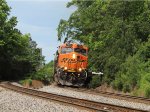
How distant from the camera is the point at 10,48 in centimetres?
5481

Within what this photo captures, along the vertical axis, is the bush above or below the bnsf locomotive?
below

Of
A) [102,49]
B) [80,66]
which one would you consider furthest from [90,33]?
[80,66]

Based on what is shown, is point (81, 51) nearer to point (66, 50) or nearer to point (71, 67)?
point (66, 50)

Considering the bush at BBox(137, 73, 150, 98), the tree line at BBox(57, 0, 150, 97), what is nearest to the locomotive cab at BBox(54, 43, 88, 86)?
the tree line at BBox(57, 0, 150, 97)

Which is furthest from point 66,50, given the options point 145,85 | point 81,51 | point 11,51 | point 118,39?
point 11,51

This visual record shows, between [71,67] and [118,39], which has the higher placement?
[118,39]

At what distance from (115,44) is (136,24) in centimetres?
428

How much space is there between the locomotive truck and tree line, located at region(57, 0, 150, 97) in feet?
7.82

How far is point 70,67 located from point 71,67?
9 cm

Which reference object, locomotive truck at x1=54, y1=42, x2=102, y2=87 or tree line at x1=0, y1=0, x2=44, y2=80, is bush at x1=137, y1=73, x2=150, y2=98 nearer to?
locomotive truck at x1=54, y1=42, x2=102, y2=87

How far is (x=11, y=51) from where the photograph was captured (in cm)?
5494

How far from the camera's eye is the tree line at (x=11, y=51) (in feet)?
173

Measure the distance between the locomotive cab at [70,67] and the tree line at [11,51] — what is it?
72.5 feet

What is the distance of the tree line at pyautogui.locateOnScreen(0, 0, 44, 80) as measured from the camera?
5284 centimetres
